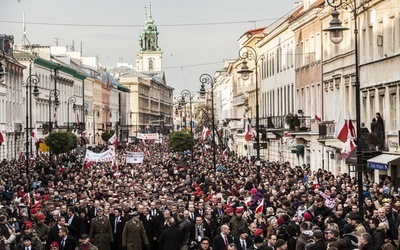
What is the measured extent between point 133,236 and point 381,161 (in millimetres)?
15333

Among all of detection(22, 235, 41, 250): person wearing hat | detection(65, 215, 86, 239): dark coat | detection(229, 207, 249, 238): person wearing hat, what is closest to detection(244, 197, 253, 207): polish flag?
detection(65, 215, 86, 239): dark coat

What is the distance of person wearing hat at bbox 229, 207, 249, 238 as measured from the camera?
68.5 feet

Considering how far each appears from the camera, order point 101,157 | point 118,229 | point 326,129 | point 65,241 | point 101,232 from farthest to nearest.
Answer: point 101,157 < point 326,129 < point 118,229 < point 101,232 < point 65,241

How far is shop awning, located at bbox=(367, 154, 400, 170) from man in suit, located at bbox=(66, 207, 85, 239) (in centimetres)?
1416

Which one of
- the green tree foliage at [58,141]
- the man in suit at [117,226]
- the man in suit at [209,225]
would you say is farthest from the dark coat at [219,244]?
the green tree foliage at [58,141]

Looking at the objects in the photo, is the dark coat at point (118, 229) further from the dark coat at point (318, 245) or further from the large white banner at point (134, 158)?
the large white banner at point (134, 158)

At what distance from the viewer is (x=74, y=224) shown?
74.9 ft

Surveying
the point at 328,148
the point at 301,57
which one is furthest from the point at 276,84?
the point at 328,148

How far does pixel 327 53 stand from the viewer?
5169 cm

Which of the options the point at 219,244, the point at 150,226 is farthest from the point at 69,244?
the point at 150,226

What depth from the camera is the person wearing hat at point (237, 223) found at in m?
20.9

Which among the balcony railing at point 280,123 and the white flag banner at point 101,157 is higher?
the balcony railing at point 280,123

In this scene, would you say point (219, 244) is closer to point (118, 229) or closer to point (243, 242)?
point (243, 242)

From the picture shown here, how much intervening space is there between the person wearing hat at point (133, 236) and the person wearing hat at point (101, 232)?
16.0 inches
